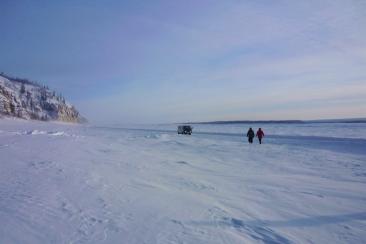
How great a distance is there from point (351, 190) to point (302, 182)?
51.0 inches

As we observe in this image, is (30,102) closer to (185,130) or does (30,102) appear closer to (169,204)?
(185,130)

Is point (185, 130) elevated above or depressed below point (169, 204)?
above

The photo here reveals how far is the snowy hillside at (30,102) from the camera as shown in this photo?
2723 inches

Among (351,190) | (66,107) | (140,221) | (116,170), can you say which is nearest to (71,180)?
(116,170)

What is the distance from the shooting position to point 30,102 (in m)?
86.2

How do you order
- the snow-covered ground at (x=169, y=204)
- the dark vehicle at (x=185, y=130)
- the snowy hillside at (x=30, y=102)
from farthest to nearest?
the snowy hillside at (x=30, y=102) → the dark vehicle at (x=185, y=130) → the snow-covered ground at (x=169, y=204)

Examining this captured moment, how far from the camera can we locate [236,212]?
603cm

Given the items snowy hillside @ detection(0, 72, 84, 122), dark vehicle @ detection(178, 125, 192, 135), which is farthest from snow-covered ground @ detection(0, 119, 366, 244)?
snowy hillside @ detection(0, 72, 84, 122)

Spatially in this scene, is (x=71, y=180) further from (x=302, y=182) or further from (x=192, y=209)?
(x=302, y=182)

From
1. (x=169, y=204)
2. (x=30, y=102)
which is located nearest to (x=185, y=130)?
(x=169, y=204)

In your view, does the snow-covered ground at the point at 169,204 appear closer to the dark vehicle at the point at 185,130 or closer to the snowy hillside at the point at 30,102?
the dark vehicle at the point at 185,130

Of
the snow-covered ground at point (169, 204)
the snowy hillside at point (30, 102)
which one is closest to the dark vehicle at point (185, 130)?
the snow-covered ground at point (169, 204)

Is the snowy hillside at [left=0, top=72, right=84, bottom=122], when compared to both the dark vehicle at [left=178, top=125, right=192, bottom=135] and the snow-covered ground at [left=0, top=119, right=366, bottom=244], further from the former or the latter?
the snow-covered ground at [left=0, top=119, right=366, bottom=244]

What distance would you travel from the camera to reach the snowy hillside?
69162 mm
